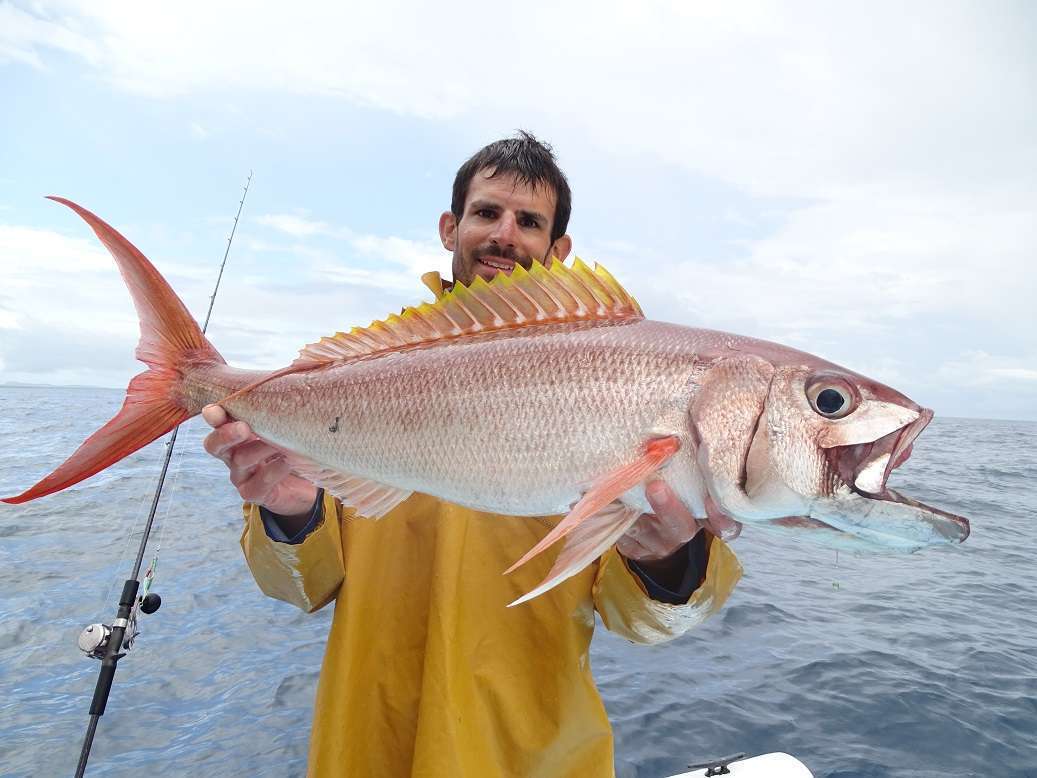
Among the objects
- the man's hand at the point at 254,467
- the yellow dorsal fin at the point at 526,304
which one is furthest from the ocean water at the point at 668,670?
the yellow dorsal fin at the point at 526,304

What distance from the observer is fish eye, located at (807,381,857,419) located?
183 cm

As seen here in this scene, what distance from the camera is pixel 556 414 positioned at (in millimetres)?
2033

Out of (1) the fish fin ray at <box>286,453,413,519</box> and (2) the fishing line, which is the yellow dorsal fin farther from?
(2) the fishing line

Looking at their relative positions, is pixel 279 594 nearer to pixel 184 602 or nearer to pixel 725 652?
pixel 725 652

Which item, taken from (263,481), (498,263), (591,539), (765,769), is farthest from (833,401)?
(765,769)

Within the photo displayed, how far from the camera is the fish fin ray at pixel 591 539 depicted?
1.77 meters

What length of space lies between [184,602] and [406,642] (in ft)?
22.7

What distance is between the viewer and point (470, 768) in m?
2.23

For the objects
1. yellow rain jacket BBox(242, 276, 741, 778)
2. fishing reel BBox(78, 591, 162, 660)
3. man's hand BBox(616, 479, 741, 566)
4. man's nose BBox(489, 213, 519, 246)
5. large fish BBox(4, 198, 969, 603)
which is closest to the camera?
large fish BBox(4, 198, 969, 603)

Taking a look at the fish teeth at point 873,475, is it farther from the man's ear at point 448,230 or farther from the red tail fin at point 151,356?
the man's ear at point 448,230

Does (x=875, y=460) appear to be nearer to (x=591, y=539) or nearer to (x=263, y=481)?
(x=591, y=539)

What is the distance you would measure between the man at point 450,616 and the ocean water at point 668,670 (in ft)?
9.00

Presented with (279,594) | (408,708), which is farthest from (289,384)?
(408,708)

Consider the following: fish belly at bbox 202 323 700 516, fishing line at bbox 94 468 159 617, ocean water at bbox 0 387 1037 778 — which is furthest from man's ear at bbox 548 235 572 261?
fishing line at bbox 94 468 159 617
